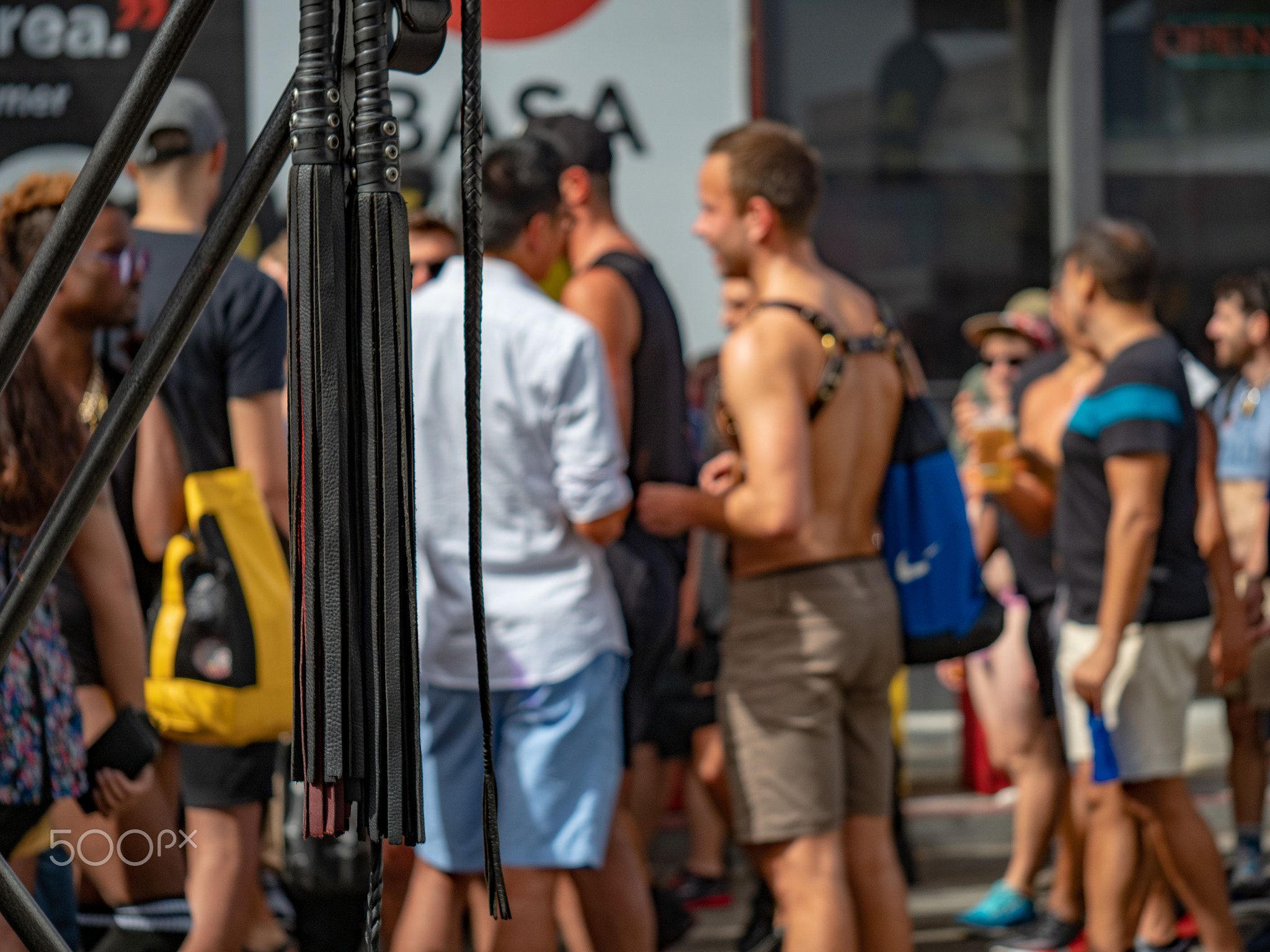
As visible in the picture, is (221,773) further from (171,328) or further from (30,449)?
(171,328)

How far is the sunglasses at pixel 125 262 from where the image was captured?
2.75m

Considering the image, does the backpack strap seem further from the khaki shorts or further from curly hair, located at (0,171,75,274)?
curly hair, located at (0,171,75,274)

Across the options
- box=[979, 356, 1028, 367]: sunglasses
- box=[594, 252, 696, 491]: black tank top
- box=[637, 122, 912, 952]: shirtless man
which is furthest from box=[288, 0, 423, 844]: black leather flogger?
box=[979, 356, 1028, 367]: sunglasses

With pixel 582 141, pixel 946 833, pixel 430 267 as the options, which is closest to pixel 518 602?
pixel 582 141

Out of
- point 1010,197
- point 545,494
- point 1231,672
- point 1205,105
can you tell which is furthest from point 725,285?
point 1205,105

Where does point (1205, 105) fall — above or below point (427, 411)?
above

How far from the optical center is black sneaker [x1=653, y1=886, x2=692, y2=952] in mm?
3834

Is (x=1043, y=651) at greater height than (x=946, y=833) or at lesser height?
greater

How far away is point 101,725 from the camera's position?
2.62 m

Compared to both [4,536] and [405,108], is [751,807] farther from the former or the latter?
[405,108]

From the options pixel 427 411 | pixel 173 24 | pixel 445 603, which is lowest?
pixel 445 603

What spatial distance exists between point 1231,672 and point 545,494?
7.41ft

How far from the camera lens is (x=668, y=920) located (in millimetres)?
3881

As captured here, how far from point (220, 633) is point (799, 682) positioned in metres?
1.12
